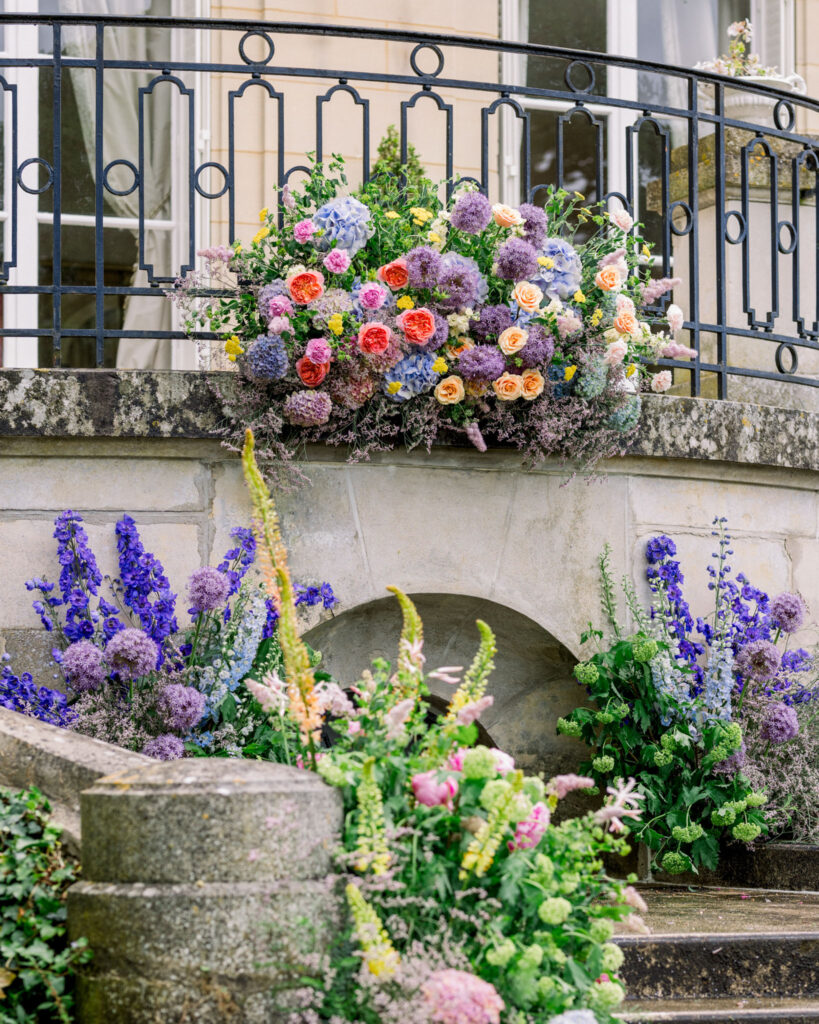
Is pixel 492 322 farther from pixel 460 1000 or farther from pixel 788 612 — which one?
pixel 460 1000

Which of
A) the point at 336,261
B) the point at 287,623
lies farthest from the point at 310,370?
the point at 287,623

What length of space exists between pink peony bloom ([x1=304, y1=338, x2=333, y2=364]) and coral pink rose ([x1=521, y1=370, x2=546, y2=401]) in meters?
0.60

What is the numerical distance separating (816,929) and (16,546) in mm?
Result: 2427

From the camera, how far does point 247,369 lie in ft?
13.0

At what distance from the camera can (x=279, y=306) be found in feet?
12.9

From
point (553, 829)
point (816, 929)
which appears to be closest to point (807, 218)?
point (816, 929)

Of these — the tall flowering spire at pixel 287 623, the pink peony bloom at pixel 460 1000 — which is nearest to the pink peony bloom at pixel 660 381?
the tall flowering spire at pixel 287 623

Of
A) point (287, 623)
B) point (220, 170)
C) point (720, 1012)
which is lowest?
point (720, 1012)

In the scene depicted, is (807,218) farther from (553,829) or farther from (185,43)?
(553,829)

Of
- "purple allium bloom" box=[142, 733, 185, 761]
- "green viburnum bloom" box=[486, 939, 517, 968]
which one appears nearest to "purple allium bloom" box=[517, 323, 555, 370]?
"purple allium bloom" box=[142, 733, 185, 761]

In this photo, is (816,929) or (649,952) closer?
(649,952)

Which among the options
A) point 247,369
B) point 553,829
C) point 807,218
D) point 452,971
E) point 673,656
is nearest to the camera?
point 452,971

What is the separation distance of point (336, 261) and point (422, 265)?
0.25 metres

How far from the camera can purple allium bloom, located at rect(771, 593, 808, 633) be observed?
4621 mm
